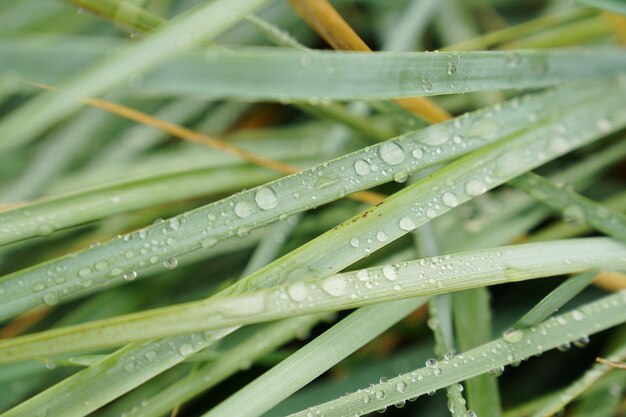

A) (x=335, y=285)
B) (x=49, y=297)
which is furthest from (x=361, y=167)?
(x=49, y=297)

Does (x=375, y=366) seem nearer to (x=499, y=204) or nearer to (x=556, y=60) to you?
(x=499, y=204)

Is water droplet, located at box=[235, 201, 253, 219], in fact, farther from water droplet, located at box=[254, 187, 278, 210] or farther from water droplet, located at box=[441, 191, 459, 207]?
water droplet, located at box=[441, 191, 459, 207]

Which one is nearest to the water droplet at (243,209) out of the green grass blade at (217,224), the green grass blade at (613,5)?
the green grass blade at (217,224)

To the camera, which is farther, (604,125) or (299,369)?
(604,125)

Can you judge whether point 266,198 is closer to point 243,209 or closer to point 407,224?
point 243,209

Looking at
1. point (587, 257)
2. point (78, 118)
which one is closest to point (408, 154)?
point (587, 257)

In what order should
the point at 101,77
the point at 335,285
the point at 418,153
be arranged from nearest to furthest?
the point at 101,77, the point at 335,285, the point at 418,153

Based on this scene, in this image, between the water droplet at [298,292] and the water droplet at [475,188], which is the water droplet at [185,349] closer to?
the water droplet at [298,292]
